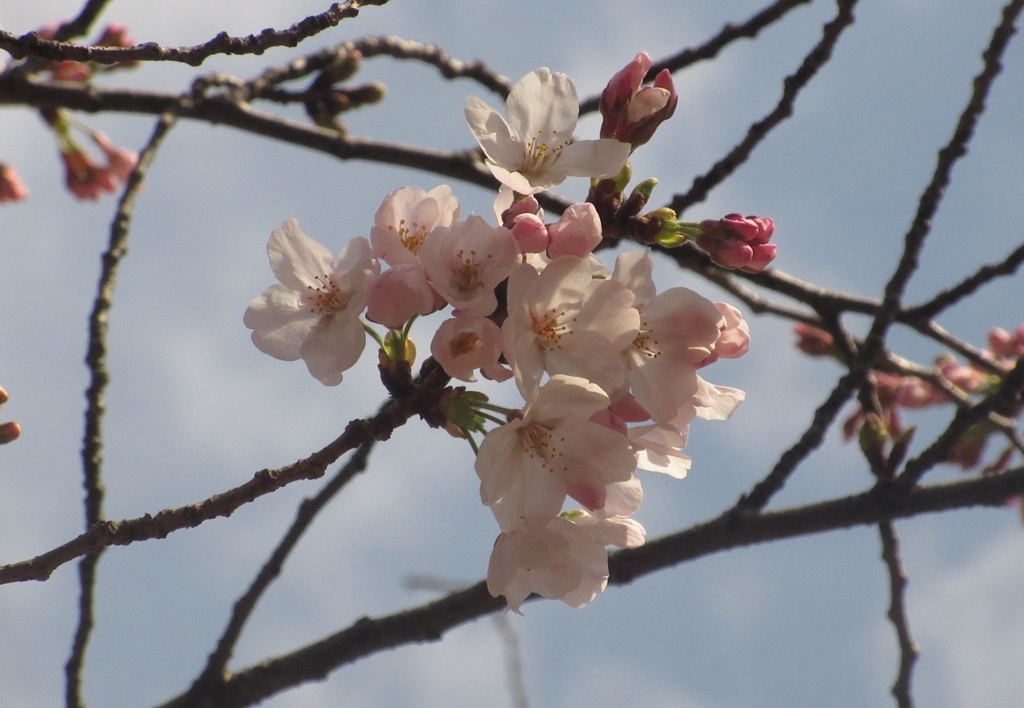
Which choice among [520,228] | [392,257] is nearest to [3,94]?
[392,257]

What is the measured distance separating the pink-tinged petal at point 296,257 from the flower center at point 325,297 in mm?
14

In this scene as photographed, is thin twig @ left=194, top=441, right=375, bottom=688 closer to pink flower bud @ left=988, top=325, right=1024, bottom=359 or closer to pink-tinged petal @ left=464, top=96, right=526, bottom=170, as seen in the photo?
pink-tinged petal @ left=464, top=96, right=526, bottom=170

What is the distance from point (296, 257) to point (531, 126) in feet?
1.75

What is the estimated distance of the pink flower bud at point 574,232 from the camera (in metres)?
1.72

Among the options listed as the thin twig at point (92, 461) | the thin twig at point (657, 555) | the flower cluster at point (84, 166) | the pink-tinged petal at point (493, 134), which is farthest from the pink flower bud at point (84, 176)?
the pink-tinged petal at point (493, 134)

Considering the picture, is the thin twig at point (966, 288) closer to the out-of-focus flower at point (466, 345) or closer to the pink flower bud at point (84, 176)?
the out-of-focus flower at point (466, 345)

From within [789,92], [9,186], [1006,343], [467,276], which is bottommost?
[467,276]

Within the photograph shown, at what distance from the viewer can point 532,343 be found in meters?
1.70

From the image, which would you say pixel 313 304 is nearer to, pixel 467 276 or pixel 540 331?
pixel 467 276

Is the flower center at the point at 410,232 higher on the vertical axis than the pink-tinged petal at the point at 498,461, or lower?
higher

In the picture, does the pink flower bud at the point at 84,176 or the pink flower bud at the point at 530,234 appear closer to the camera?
the pink flower bud at the point at 530,234

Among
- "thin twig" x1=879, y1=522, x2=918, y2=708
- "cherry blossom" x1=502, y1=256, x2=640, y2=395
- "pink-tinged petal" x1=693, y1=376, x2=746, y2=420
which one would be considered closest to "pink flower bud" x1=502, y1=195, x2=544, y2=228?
"cherry blossom" x1=502, y1=256, x2=640, y2=395

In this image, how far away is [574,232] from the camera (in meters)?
1.71

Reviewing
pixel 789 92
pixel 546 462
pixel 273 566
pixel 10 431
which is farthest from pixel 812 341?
pixel 10 431
